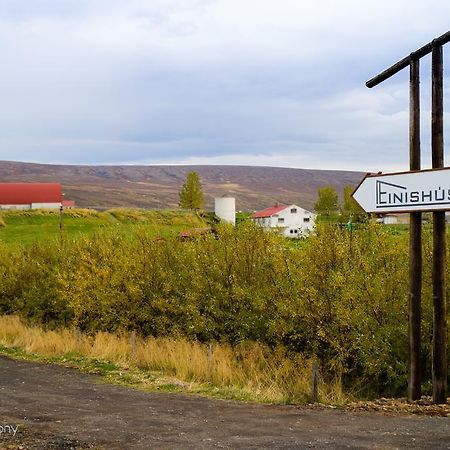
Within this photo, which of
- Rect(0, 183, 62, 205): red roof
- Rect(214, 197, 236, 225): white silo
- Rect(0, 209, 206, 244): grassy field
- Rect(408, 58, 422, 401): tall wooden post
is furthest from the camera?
Rect(0, 183, 62, 205): red roof

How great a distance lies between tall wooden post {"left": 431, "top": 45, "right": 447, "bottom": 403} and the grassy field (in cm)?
4788

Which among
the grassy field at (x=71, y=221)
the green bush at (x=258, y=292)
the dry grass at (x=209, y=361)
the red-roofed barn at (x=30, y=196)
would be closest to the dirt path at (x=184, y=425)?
the dry grass at (x=209, y=361)

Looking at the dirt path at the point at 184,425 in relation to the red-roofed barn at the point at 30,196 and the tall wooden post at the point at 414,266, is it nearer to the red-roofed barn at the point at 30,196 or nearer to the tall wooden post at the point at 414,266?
the tall wooden post at the point at 414,266

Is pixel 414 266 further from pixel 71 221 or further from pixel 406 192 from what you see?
pixel 71 221

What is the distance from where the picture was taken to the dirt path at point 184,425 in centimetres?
855

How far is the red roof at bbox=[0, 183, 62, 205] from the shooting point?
10150 cm

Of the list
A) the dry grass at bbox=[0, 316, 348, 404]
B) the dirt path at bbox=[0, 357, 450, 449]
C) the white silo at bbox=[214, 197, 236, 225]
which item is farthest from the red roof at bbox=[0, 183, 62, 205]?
the dirt path at bbox=[0, 357, 450, 449]

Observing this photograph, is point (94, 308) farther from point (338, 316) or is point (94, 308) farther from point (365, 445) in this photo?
point (365, 445)

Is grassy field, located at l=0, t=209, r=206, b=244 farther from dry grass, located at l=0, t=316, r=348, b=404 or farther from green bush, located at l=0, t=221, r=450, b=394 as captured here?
dry grass, located at l=0, t=316, r=348, b=404

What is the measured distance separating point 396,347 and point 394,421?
13.0 feet

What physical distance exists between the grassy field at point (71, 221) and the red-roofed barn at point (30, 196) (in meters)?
16.8

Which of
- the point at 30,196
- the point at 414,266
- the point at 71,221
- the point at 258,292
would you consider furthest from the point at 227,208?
the point at 414,266

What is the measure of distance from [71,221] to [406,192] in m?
66.4

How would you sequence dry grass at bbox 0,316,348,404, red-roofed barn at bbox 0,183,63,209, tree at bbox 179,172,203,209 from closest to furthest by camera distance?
1. dry grass at bbox 0,316,348,404
2. red-roofed barn at bbox 0,183,63,209
3. tree at bbox 179,172,203,209
